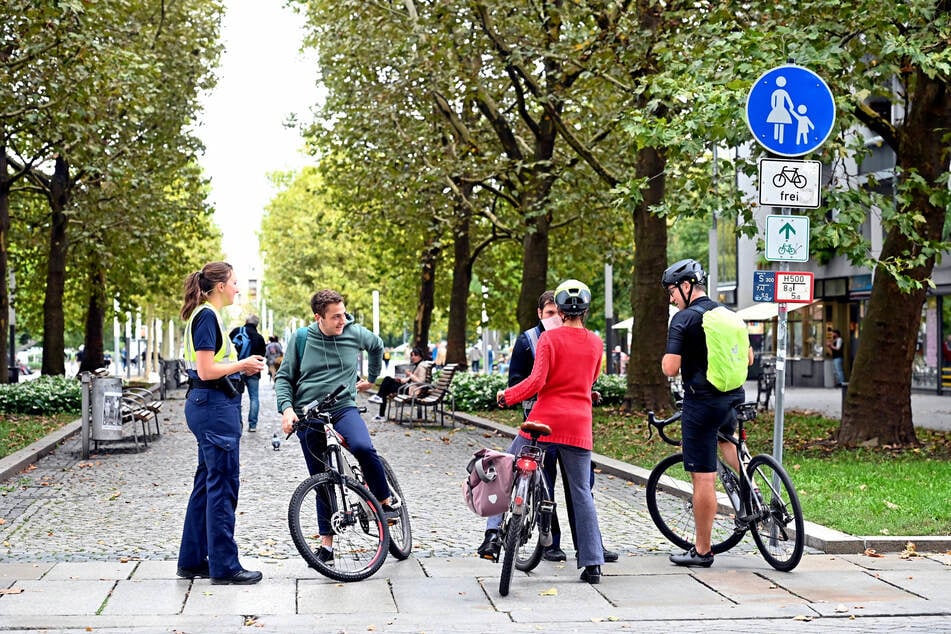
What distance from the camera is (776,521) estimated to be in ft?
26.4

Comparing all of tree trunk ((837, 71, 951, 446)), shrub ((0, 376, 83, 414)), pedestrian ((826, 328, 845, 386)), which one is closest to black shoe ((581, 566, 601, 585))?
tree trunk ((837, 71, 951, 446))

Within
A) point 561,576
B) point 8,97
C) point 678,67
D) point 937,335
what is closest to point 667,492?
point 561,576

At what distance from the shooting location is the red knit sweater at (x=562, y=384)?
7652 millimetres

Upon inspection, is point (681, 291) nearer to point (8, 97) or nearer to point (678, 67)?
point (678, 67)

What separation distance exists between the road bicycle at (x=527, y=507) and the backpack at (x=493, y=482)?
0.15 feet

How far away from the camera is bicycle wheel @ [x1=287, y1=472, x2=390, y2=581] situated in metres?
7.80

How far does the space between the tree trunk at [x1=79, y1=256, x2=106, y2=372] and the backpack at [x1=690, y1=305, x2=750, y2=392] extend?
2675 cm

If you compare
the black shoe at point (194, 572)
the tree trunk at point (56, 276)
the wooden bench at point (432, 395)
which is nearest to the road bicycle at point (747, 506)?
the black shoe at point (194, 572)

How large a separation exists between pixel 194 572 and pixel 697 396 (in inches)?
124

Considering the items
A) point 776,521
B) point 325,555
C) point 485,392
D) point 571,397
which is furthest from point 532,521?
point 485,392

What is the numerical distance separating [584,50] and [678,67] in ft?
18.5

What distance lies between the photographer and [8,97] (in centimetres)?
1958

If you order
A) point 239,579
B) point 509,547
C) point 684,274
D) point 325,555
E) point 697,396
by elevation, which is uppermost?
point 684,274

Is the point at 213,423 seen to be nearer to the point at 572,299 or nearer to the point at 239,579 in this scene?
the point at 239,579
